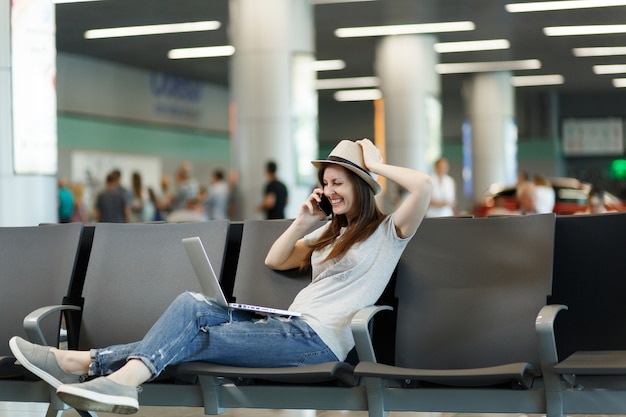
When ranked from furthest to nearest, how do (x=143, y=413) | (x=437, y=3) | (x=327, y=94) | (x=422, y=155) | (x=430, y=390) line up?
1. (x=327, y=94)
2. (x=422, y=155)
3. (x=437, y=3)
4. (x=143, y=413)
5. (x=430, y=390)

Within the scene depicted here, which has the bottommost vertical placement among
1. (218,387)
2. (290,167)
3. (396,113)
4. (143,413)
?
(143,413)

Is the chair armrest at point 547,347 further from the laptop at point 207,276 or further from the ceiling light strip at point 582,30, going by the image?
the ceiling light strip at point 582,30

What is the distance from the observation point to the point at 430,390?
350cm

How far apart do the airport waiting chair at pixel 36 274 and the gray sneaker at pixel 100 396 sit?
87 centimetres

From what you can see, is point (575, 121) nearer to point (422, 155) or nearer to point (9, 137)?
point (422, 155)

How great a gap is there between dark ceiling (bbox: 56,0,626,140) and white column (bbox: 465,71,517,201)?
98cm

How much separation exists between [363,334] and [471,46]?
17.9m

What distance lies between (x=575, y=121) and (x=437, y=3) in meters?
16.2

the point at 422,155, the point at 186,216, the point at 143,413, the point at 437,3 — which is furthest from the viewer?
the point at 422,155

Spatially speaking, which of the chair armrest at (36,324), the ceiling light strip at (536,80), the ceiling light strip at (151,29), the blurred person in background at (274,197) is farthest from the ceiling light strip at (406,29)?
the chair armrest at (36,324)

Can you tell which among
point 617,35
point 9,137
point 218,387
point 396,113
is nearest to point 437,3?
point 396,113

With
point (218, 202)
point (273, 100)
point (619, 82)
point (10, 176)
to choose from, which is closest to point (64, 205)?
point (218, 202)

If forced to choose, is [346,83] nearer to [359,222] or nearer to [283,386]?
[359,222]

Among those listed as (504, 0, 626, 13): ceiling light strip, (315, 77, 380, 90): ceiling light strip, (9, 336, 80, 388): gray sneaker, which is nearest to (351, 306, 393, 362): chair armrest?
(9, 336, 80, 388): gray sneaker
